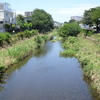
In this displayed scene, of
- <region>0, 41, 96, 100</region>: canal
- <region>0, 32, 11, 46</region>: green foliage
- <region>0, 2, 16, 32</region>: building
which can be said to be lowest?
<region>0, 41, 96, 100</region>: canal

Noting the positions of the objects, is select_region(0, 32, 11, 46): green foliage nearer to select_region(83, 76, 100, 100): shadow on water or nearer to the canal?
the canal

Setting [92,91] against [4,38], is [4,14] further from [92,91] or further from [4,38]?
[92,91]

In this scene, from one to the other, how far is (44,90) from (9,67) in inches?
299

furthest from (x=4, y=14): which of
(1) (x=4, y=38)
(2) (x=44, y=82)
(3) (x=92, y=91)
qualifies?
(3) (x=92, y=91)

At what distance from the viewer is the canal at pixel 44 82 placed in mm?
12367

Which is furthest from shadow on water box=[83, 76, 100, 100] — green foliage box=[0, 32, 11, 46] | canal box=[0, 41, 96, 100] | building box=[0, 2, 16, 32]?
building box=[0, 2, 16, 32]

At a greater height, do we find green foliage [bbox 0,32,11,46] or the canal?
green foliage [bbox 0,32,11,46]

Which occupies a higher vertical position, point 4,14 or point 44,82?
point 4,14

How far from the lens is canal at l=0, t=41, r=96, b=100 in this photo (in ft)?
40.6

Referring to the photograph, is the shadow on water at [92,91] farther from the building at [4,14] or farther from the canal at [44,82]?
the building at [4,14]

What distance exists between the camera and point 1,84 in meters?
15.0

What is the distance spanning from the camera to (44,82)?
15.1 meters

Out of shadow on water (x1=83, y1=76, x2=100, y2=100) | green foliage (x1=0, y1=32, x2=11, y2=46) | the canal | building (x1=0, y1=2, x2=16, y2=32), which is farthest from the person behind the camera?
building (x1=0, y1=2, x2=16, y2=32)

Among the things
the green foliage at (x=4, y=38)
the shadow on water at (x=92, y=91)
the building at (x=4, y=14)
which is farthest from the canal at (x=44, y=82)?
the building at (x=4, y=14)
